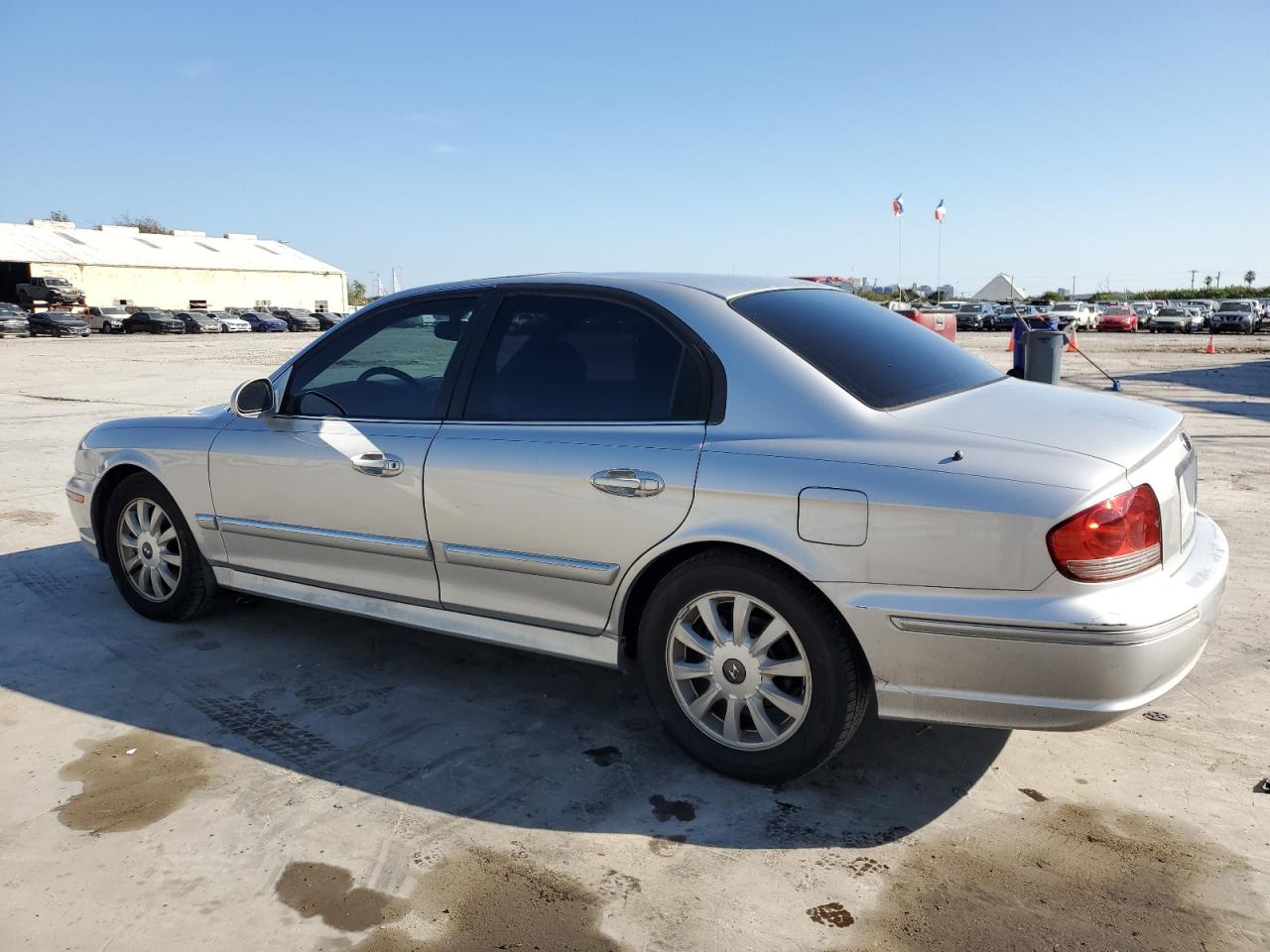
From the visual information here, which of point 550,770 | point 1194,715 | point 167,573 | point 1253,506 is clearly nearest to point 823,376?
point 550,770

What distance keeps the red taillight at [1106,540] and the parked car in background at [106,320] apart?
2076 inches

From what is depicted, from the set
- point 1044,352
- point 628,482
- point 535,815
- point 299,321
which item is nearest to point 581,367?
point 628,482

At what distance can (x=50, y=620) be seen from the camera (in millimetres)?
4855

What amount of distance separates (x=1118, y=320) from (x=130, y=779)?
5299 cm

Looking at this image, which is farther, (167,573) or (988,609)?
(167,573)

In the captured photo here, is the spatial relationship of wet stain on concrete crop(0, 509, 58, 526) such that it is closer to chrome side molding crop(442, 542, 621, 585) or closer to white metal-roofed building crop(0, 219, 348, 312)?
chrome side molding crop(442, 542, 621, 585)

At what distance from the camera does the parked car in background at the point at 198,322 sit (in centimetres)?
4888

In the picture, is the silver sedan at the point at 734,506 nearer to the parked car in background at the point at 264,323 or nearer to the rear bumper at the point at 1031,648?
the rear bumper at the point at 1031,648

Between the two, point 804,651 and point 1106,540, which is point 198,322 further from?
point 1106,540

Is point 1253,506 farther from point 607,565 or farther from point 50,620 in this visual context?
point 50,620

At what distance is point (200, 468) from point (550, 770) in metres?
2.24

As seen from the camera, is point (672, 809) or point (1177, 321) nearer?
point (672, 809)

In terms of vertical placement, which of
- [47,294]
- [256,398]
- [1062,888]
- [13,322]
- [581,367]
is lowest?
[1062,888]

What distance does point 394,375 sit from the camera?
4082 mm
